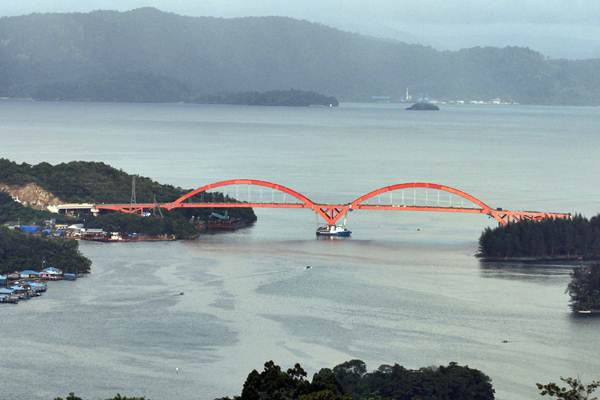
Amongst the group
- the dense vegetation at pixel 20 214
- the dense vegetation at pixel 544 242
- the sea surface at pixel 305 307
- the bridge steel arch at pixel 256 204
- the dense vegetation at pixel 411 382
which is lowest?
the dense vegetation at pixel 411 382

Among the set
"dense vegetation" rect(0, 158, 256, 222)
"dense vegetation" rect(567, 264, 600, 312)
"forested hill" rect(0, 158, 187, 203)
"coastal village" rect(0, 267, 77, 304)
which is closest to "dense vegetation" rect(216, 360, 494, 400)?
"dense vegetation" rect(567, 264, 600, 312)

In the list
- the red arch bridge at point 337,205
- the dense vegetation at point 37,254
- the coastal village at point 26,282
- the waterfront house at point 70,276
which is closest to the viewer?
the coastal village at point 26,282

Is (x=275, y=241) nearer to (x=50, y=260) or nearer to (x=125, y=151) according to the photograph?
(x=50, y=260)

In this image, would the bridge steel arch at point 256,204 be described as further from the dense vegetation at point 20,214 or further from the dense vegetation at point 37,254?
the dense vegetation at point 37,254

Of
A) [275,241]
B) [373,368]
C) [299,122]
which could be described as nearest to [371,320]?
[373,368]

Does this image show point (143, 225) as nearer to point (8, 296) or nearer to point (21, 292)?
point (21, 292)

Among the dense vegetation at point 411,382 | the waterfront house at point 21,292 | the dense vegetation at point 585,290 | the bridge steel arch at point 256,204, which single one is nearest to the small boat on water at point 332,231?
the bridge steel arch at point 256,204

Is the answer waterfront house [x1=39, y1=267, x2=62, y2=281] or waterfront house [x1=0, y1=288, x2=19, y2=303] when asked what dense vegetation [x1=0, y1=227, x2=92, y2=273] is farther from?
waterfront house [x1=0, y1=288, x2=19, y2=303]
